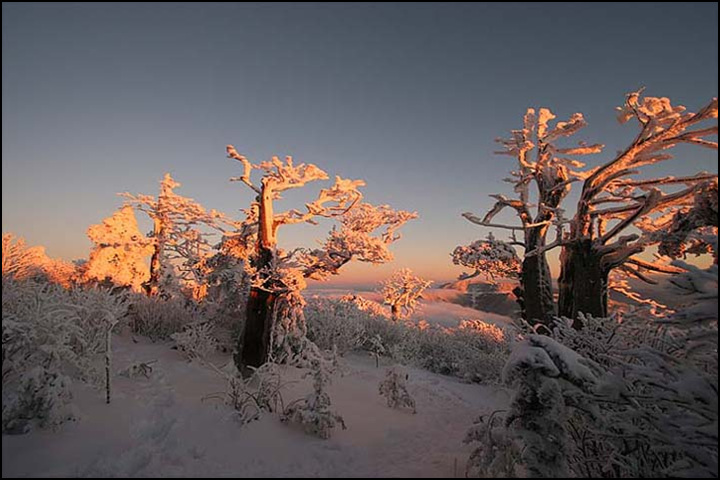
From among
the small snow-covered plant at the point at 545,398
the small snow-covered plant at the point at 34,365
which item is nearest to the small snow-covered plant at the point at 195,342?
the small snow-covered plant at the point at 34,365

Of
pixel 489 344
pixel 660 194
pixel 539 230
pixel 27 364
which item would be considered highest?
pixel 660 194

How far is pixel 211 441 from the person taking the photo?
429cm

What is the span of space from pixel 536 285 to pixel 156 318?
11.6 metres

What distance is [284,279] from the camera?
8891mm

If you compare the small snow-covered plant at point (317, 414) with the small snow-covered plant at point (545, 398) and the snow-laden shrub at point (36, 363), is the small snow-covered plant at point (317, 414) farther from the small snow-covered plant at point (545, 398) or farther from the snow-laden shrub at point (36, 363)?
the snow-laden shrub at point (36, 363)

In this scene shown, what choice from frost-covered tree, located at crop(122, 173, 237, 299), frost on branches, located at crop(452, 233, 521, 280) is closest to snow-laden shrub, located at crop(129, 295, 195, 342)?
frost-covered tree, located at crop(122, 173, 237, 299)

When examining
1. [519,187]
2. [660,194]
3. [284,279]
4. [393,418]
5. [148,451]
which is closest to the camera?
[148,451]

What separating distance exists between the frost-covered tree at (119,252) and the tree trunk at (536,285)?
44.9 feet

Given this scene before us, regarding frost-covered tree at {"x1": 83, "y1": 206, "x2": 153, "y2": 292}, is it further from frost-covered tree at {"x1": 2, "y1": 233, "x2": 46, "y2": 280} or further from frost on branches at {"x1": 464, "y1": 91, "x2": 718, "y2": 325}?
frost on branches at {"x1": 464, "y1": 91, "x2": 718, "y2": 325}

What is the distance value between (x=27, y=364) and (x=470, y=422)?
6929 mm

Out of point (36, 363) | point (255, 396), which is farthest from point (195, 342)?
point (36, 363)

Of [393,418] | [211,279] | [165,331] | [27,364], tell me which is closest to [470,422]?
[393,418]

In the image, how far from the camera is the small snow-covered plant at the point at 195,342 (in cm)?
870

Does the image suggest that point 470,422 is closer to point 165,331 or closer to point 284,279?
point 284,279
